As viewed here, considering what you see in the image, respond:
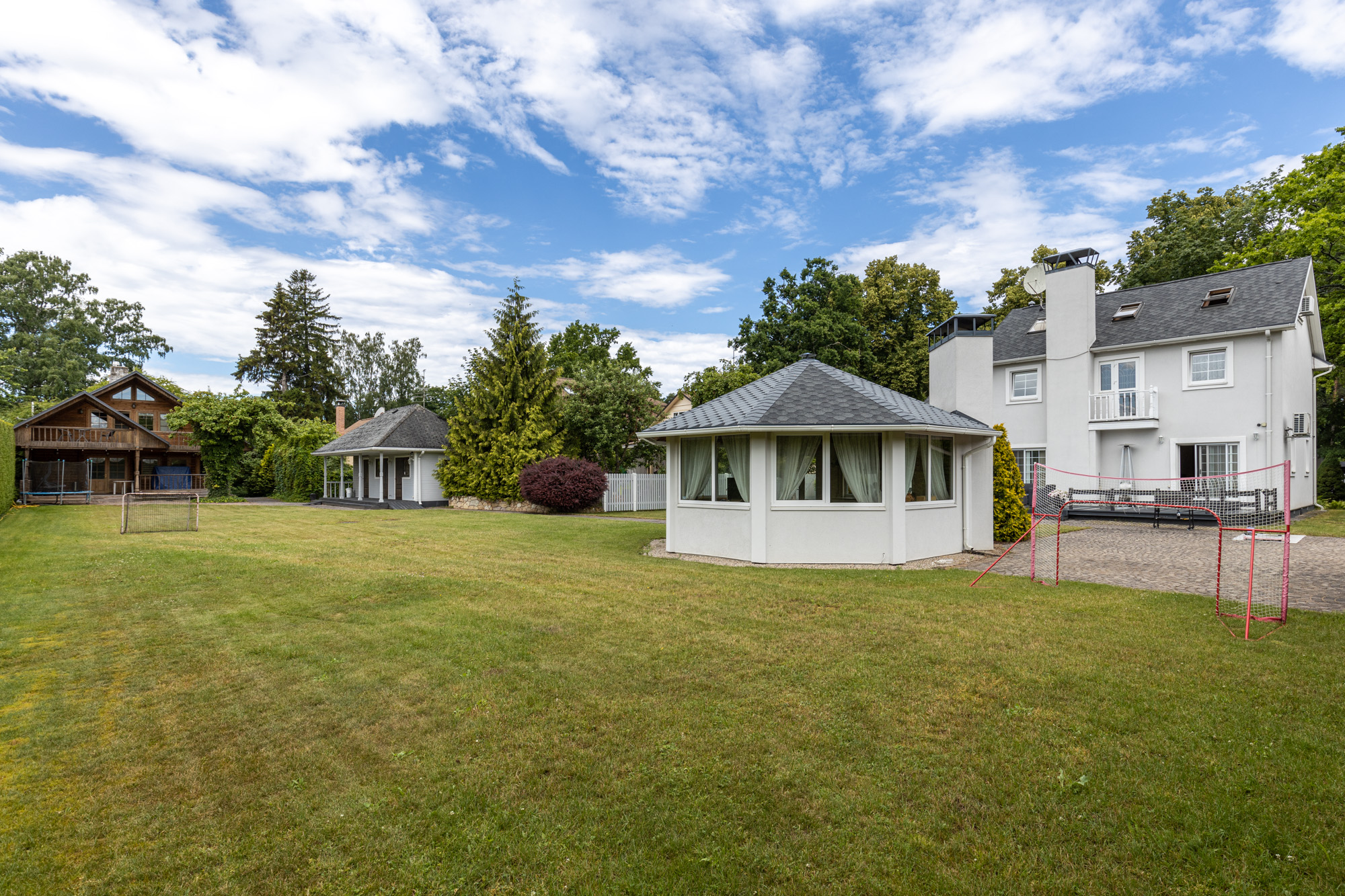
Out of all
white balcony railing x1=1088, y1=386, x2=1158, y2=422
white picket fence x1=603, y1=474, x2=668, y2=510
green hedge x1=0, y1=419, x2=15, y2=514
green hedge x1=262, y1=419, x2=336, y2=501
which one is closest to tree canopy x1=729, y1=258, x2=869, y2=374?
white picket fence x1=603, y1=474, x2=668, y2=510

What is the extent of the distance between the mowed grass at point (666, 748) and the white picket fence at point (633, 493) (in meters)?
17.4

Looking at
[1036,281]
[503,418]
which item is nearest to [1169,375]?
[1036,281]

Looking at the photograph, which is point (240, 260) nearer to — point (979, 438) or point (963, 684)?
point (979, 438)

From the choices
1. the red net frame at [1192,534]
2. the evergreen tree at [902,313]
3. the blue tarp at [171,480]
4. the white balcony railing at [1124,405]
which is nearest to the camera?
the red net frame at [1192,534]

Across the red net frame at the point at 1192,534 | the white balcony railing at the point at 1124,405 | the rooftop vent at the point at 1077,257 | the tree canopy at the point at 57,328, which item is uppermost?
the tree canopy at the point at 57,328

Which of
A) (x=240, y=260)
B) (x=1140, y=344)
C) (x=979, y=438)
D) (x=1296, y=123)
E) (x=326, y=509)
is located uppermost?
(x=1296, y=123)

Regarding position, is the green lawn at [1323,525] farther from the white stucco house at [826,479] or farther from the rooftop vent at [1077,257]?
the rooftop vent at [1077,257]

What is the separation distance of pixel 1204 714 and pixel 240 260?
32.1 meters

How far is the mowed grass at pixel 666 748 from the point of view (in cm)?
280

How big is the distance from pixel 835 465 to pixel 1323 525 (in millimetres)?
15480

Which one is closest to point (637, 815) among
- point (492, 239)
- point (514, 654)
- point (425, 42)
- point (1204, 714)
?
point (514, 654)

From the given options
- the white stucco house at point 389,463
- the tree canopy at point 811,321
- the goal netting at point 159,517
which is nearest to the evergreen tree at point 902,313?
the tree canopy at point 811,321

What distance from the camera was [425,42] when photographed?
41.5 ft

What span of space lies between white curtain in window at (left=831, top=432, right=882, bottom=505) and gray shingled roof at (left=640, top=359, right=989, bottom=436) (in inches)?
19.3
